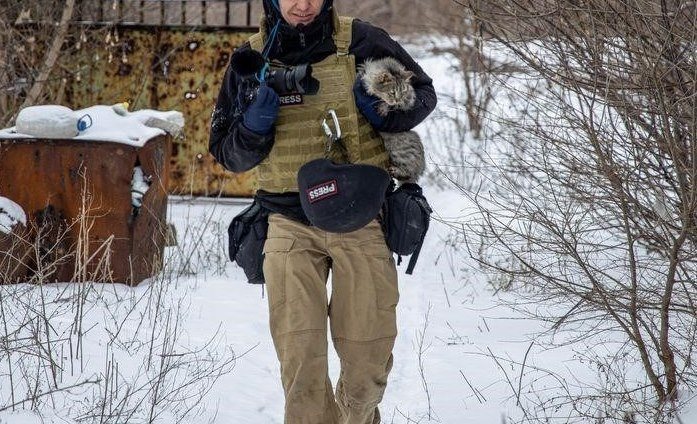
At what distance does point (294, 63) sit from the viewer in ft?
11.1

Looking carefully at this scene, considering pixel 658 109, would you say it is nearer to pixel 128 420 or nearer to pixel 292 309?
pixel 292 309

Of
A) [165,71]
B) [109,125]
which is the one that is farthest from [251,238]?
[165,71]

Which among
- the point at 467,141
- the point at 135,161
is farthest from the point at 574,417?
the point at 467,141

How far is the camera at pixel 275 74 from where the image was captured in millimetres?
3201

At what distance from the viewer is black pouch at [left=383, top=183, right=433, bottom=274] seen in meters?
3.41

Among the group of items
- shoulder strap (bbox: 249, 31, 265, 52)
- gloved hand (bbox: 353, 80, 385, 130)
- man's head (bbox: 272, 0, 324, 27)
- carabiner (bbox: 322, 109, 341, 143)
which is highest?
man's head (bbox: 272, 0, 324, 27)

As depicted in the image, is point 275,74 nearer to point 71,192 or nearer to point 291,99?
point 291,99

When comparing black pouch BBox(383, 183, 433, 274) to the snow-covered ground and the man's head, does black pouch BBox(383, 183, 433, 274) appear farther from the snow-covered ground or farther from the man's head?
the man's head

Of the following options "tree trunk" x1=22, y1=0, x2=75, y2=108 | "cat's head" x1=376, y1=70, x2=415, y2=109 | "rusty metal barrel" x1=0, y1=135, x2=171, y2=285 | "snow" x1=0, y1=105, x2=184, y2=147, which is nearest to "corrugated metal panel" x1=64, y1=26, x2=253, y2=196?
"tree trunk" x1=22, y1=0, x2=75, y2=108

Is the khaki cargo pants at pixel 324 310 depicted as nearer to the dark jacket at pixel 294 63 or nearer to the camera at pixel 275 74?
the dark jacket at pixel 294 63

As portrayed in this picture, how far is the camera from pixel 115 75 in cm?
980

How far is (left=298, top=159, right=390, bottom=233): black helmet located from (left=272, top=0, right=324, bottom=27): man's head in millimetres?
521

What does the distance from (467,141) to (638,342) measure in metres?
10.3

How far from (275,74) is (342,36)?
0.32m
